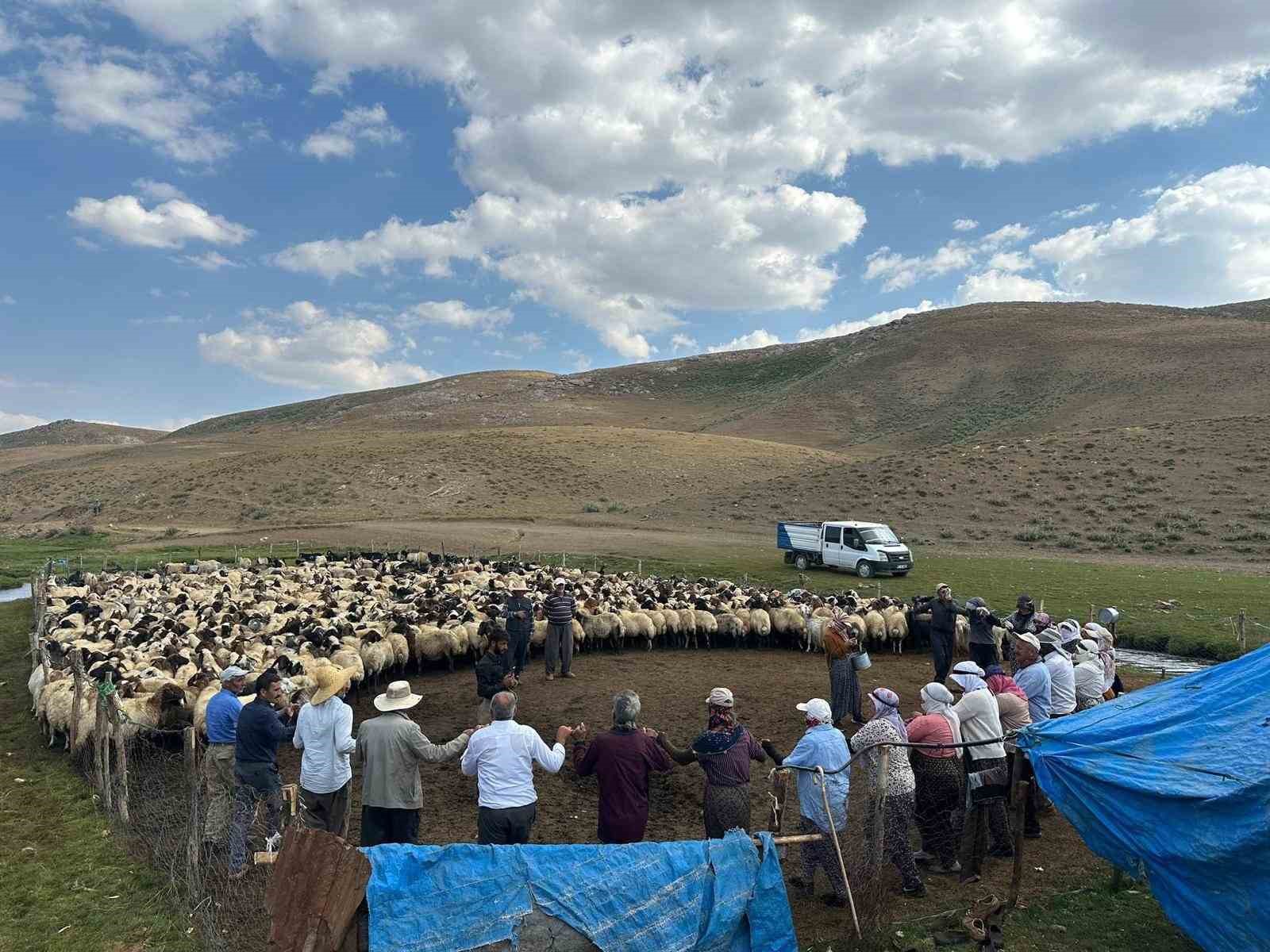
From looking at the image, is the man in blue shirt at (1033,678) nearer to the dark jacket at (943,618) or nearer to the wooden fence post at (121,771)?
the dark jacket at (943,618)

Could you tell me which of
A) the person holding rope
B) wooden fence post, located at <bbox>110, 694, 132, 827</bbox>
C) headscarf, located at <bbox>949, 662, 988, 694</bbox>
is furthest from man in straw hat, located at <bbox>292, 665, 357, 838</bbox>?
headscarf, located at <bbox>949, 662, 988, 694</bbox>

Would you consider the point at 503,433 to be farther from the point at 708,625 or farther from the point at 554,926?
the point at 554,926

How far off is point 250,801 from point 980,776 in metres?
6.52

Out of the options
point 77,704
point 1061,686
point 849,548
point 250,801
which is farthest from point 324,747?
point 849,548

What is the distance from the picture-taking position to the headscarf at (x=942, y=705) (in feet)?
23.4

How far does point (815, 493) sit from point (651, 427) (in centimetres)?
5099

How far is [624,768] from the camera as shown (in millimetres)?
6223

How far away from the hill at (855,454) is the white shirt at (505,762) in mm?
28505

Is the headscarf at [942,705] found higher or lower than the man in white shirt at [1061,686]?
higher

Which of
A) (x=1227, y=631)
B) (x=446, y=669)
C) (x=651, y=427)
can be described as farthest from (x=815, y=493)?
(x=651, y=427)

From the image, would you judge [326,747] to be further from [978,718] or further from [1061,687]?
[1061,687]

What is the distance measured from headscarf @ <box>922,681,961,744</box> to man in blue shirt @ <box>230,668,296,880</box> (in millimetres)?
5720

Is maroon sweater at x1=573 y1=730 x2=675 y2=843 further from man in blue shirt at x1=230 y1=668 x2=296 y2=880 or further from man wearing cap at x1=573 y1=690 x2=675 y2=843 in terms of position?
man in blue shirt at x1=230 y1=668 x2=296 y2=880

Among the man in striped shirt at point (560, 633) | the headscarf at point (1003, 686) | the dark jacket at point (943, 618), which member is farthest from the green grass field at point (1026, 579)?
the man in striped shirt at point (560, 633)
